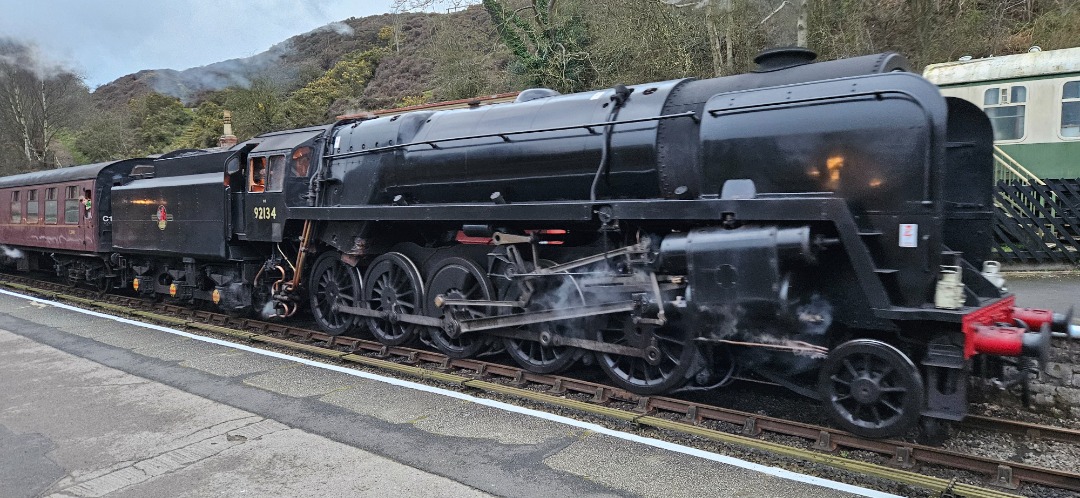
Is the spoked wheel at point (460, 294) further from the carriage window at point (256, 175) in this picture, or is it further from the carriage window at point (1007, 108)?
the carriage window at point (1007, 108)

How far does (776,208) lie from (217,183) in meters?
8.34

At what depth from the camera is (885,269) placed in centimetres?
421

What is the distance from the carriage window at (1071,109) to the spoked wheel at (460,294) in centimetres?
1192

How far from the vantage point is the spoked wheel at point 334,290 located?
27.0 feet

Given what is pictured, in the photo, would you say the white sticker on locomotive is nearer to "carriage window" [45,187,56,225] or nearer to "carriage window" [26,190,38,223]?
"carriage window" [45,187,56,225]

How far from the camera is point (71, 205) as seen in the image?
1360 centimetres

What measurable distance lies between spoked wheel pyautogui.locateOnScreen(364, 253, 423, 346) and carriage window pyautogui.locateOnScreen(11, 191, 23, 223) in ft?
45.3

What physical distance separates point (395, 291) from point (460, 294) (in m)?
1.19

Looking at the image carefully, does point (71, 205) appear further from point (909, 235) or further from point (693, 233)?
point (909, 235)

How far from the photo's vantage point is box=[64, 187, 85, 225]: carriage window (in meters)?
13.3

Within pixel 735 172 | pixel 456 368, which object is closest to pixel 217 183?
pixel 456 368

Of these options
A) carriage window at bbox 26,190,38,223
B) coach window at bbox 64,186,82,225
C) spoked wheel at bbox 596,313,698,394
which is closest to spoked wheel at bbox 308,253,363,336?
spoked wheel at bbox 596,313,698,394

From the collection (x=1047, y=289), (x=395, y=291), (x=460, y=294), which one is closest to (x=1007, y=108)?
(x=1047, y=289)

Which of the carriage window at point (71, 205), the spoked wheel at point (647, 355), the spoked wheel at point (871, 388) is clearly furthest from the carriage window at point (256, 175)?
the spoked wheel at point (871, 388)
